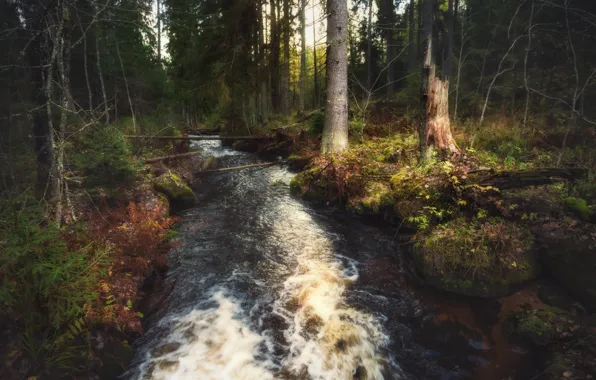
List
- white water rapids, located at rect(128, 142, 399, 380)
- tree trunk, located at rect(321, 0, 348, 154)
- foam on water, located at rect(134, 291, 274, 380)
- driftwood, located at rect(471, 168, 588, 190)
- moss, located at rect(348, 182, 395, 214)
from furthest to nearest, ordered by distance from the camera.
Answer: tree trunk, located at rect(321, 0, 348, 154) → moss, located at rect(348, 182, 395, 214) → driftwood, located at rect(471, 168, 588, 190) → white water rapids, located at rect(128, 142, 399, 380) → foam on water, located at rect(134, 291, 274, 380)

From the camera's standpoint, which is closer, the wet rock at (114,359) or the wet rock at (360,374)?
the wet rock at (114,359)

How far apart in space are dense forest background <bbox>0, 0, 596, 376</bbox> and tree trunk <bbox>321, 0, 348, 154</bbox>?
1.27ft

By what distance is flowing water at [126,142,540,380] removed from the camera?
12.8 feet

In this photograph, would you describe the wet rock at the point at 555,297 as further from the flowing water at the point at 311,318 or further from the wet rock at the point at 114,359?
the wet rock at the point at 114,359

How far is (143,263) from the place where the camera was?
17.0ft

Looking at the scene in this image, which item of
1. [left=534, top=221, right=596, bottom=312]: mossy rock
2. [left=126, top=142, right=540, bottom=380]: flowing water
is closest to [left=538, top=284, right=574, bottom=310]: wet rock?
[left=534, top=221, right=596, bottom=312]: mossy rock

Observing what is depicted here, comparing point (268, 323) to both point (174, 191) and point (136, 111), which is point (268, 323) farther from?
point (136, 111)

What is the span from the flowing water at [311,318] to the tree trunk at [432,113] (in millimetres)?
2429

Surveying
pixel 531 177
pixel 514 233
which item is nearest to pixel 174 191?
pixel 514 233

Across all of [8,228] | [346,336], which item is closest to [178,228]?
[8,228]

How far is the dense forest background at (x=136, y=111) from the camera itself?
341 cm

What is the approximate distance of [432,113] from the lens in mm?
7277

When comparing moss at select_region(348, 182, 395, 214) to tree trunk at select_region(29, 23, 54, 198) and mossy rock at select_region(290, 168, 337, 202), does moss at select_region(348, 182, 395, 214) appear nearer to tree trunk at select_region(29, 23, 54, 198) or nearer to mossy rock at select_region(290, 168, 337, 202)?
mossy rock at select_region(290, 168, 337, 202)

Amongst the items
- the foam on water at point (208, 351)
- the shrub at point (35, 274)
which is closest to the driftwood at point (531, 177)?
the foam on water at point (208, 351)
